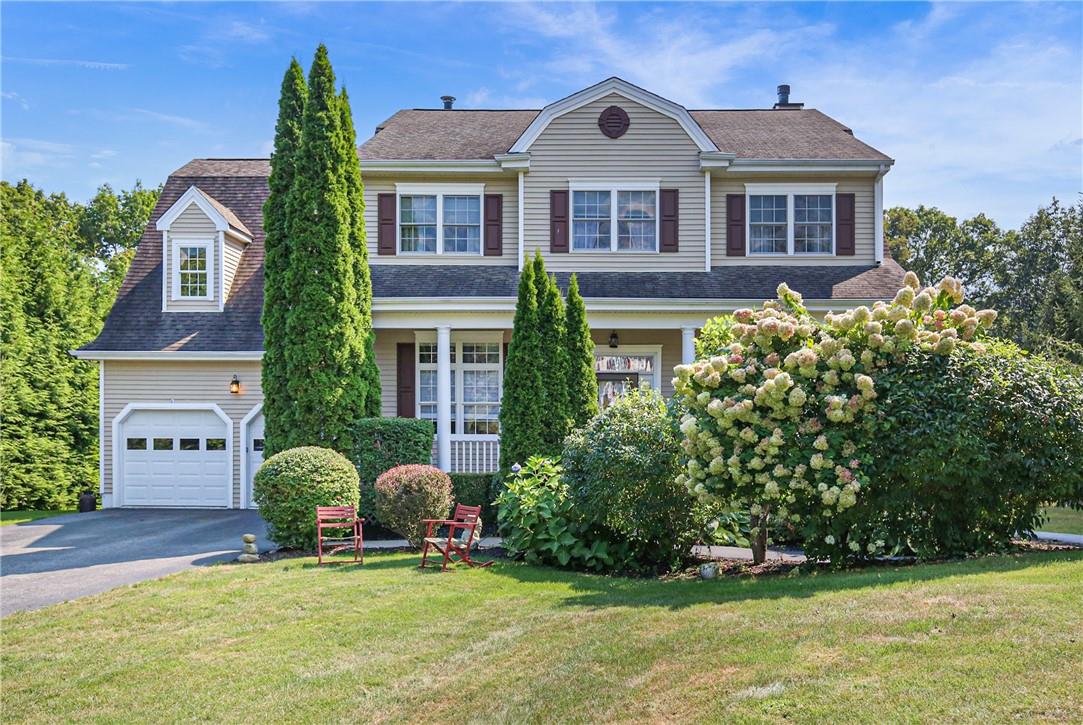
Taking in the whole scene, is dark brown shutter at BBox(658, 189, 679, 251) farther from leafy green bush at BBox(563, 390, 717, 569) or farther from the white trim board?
leafy green bush at BBox(563, 390, 717, 569)

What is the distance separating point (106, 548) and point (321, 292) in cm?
498

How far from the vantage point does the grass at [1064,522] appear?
11.6m

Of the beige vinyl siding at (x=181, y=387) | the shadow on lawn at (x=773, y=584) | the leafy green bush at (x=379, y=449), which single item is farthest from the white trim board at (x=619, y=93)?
the shadow on lawn at (x=773, y=584)

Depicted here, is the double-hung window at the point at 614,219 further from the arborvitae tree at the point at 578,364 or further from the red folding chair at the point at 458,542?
the red folding chair at the point at 458,542

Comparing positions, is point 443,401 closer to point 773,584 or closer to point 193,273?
point 193,273

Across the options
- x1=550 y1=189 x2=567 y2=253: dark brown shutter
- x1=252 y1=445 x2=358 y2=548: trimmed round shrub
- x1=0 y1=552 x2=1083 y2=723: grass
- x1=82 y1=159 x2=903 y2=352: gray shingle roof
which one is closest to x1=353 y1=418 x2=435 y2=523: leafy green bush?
x1=252 y1=445 x2=358 y2=548: trimmed round shrub

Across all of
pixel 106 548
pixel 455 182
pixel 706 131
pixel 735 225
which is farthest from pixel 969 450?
pixel 706 131

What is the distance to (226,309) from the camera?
1714 cm

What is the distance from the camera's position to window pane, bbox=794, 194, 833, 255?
53.6 feet

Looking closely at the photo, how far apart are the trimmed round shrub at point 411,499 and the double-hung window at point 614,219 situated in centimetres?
687

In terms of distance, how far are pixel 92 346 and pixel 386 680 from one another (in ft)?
45.1

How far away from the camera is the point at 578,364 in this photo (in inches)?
504

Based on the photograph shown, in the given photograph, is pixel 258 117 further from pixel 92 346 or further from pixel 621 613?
pixel 621 613

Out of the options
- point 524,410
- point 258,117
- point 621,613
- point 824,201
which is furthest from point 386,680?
point 824,201
